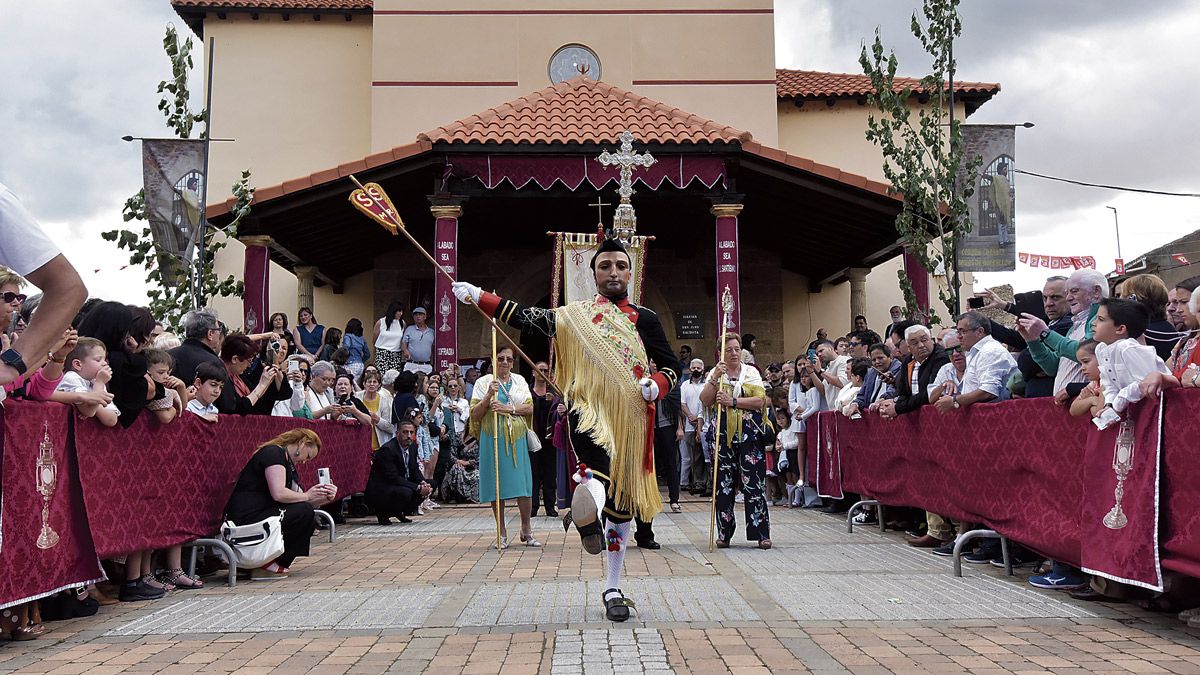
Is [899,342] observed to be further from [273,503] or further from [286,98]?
[286,98]

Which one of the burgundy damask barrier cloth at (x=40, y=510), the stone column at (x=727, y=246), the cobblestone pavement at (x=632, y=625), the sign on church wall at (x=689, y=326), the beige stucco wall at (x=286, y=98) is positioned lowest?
the cobblestone pavement at (x=632, y=625)

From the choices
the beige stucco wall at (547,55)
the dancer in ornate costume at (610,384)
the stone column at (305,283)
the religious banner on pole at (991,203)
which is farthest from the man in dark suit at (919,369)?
the stone column at (305,283)

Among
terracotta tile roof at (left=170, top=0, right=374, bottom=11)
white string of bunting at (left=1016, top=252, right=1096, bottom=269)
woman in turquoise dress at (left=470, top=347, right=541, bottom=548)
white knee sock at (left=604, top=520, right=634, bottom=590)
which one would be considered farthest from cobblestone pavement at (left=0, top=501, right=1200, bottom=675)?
white string of bunting at (left=1016, top=252, right=1096, bottom=269)

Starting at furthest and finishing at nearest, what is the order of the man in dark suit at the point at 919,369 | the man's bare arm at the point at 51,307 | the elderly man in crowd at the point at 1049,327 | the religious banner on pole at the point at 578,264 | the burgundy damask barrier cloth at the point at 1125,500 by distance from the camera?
the religious banner on pole at the point at 578,264 → the man in dark suit at the point at 919,369 → the elderly man in crowd at the point at 1049,327 → the burgundy damask barrier cloth at the point at 1125,500 → the man's bare arm at the point at 51,307

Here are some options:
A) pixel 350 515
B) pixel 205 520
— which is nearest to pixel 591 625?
pixel 205 520

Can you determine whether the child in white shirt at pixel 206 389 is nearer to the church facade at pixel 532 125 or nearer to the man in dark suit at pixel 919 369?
the man in dark suit at pixel 919 369

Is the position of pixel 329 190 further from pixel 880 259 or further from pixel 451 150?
pixel 880 259

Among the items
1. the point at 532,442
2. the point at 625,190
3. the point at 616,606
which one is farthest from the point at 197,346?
the point at 616,606

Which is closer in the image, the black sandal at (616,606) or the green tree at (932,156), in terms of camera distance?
the black sandal at (616,606)

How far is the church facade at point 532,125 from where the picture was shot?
18312mm

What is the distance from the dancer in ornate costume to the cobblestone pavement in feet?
1.87

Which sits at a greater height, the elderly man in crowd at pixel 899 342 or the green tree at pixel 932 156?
the green tree at pixel 932 156

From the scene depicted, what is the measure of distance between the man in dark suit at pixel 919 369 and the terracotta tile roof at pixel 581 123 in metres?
6.95

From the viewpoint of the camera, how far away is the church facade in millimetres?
18312
